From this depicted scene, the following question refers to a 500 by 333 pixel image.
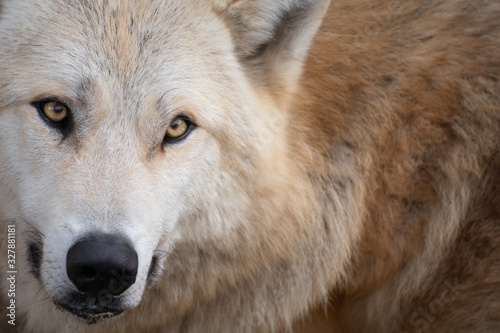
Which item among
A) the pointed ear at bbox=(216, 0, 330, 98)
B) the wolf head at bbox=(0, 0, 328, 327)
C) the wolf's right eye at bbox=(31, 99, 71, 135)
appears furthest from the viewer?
the pointed ear at bbox=(216, 0, 330, 98)

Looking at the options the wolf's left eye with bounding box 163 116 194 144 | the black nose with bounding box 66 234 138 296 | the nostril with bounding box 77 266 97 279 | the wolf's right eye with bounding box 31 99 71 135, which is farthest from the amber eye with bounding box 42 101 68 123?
the nostril with bounding box 77 266 97 279

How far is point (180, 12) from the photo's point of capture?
3.23 meters

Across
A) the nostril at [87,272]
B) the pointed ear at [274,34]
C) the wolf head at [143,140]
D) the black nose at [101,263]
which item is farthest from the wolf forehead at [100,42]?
the nostril at [87,272]

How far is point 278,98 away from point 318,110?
12.5 inches

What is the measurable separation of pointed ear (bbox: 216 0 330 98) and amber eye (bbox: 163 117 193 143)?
613 millimetres

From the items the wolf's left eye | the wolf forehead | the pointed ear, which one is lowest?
the wolf's left eye

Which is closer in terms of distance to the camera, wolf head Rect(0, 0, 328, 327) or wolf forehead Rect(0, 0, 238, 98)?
wolf head Rect(0, 0, 328, 327)

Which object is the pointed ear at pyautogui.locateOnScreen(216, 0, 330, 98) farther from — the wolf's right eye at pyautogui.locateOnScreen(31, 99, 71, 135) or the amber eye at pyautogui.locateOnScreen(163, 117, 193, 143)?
the wolf's right eye at pyautogui.locateOnScreen(31, 99, 71, 135)

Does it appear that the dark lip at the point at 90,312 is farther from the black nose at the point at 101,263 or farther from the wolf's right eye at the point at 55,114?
the wolf's right eye at the point at 55,114

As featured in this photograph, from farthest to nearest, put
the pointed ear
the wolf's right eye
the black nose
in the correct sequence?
the pointed ear
the wolf's right eye
the black nose

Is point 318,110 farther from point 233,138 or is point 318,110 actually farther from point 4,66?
point 4,66

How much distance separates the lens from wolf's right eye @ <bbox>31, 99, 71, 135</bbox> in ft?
9.52

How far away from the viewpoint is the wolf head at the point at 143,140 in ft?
9.14

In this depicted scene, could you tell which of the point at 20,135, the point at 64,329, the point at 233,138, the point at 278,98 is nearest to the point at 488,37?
the point at 278,98
